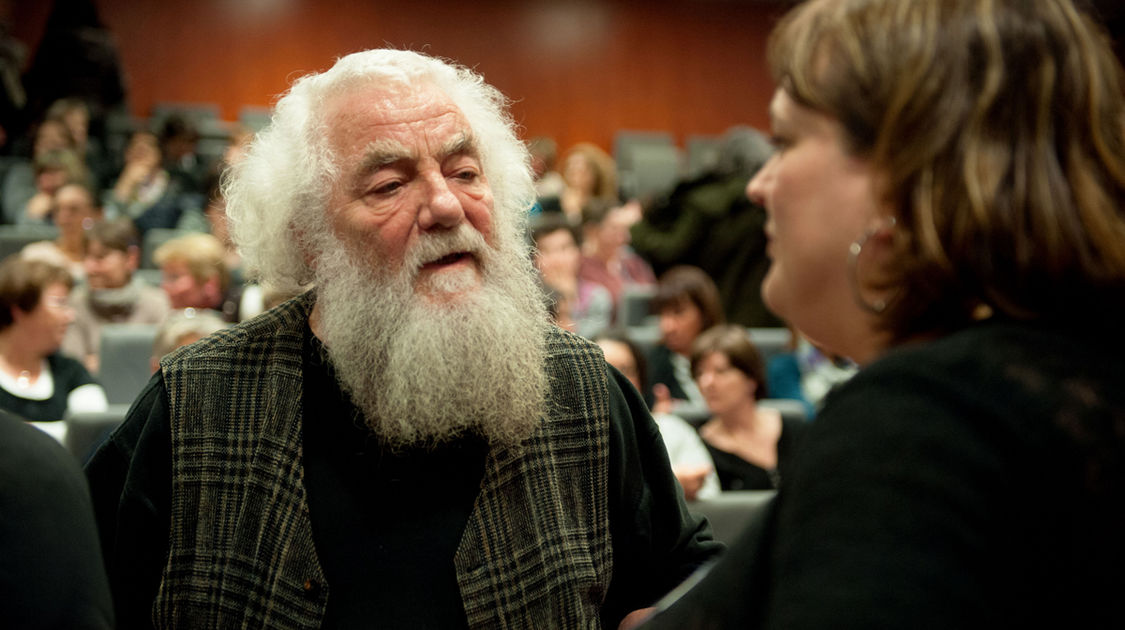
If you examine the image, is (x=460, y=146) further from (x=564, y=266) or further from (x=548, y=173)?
(x=548, y=173)

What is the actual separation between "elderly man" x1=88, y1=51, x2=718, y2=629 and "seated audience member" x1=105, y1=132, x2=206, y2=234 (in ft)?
17.7

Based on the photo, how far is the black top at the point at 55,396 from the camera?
3.47 meters

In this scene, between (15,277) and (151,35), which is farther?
(151,35)

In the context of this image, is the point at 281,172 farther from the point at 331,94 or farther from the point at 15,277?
the point at 15,277

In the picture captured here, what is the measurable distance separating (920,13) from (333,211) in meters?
1.08

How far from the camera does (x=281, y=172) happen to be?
1740mm

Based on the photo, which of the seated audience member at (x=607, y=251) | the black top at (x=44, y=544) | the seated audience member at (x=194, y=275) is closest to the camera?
the black top at (x=44, y=544)

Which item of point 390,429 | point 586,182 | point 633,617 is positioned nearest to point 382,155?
point 390,429

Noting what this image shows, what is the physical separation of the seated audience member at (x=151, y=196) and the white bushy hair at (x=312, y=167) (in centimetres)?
522

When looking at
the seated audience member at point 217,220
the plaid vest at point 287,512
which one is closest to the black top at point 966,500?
the plaid vest at point 287,512

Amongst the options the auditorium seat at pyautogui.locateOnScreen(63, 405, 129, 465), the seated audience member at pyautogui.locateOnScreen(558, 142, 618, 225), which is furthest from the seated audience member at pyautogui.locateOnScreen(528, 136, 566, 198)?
the auditorium seat at pyautogui.locateOnScreen(63, 405, 129, 465)

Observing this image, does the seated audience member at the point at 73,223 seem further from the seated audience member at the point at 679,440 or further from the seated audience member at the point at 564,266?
the seated audience member at the point at 679,440

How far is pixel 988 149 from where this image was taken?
0.75 m

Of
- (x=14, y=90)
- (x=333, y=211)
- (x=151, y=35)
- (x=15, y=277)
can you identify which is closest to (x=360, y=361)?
(x=333, y=211)
